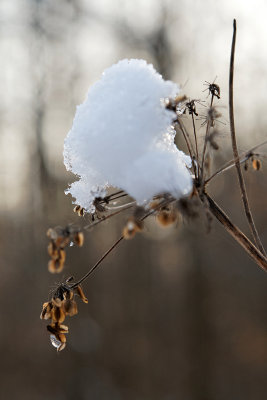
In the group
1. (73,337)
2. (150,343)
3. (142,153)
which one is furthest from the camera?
(150,343)

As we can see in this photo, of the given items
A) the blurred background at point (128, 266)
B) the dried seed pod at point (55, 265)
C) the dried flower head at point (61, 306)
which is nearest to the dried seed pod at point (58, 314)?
the dried flower head at point (61, 306)

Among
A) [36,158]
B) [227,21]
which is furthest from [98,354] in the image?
[227,21]

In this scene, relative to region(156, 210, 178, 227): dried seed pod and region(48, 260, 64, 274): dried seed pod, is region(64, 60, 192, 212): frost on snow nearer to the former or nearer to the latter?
region(156, 210, 178, 227): dried seed pod

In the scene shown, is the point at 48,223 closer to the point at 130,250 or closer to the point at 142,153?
the point at 130,250

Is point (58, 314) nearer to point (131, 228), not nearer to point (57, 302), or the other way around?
point (57, 302)

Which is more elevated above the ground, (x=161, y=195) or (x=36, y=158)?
(x=36, y=158)

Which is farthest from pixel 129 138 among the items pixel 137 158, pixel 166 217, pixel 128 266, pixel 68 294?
pixel 128 266
